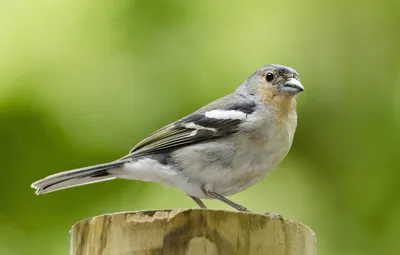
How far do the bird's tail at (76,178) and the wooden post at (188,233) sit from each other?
1.27 meters

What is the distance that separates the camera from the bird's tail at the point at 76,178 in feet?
12.7

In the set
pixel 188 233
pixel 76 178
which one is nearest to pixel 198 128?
pixel 76 178

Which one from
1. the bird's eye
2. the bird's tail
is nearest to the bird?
the bird's tail

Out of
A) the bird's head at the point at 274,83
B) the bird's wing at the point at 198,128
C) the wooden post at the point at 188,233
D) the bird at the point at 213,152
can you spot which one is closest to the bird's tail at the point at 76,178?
the bird at the point at 213,152

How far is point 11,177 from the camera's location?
4.53 m

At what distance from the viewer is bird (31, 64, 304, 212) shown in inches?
158

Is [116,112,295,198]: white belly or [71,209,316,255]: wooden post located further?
[116,112,295,198]: white belly

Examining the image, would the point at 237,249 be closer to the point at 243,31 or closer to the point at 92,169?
the point at 92,169

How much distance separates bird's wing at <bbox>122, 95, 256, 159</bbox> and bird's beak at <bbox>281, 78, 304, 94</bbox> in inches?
9.2

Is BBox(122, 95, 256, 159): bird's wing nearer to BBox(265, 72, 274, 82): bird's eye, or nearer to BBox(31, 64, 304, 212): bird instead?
BBox(31, 64, 304, 212): bird

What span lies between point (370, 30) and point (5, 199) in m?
2.84

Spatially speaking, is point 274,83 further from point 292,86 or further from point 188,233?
point 188,233

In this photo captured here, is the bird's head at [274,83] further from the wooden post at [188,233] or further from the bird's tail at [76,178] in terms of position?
the wooden post at [188,233]

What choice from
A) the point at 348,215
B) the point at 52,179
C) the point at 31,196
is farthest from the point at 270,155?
the point at 31,196
